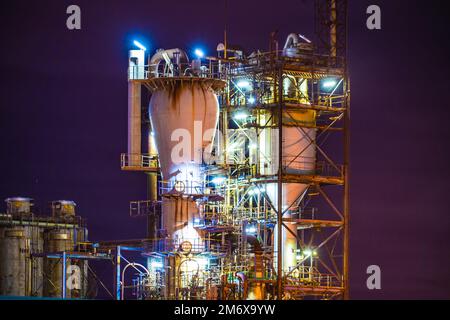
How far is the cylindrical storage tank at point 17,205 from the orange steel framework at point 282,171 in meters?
10.3

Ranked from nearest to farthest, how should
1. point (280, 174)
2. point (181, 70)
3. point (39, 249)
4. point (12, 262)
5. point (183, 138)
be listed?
point (280, 174) < point (183, 138) < point (181, 70) < point (12, 262) < point (39, 249)

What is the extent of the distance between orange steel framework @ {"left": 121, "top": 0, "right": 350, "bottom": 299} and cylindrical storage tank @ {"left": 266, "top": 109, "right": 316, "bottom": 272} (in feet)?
0.77

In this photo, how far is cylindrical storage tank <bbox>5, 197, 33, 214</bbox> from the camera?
346 feet

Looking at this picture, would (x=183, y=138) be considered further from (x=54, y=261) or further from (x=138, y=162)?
(x=54, y=261)

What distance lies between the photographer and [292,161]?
311 feet

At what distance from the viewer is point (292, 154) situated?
95.1 m

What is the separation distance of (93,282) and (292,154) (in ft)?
76.5

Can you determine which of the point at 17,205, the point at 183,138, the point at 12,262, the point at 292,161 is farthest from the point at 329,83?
the point at 12,262

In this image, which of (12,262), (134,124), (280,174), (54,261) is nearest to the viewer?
(280,174)

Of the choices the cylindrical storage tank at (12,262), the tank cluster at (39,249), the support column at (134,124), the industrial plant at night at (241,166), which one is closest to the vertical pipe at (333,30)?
the industrial plant at night at (241,166)

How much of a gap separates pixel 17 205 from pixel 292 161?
72.4 feet
